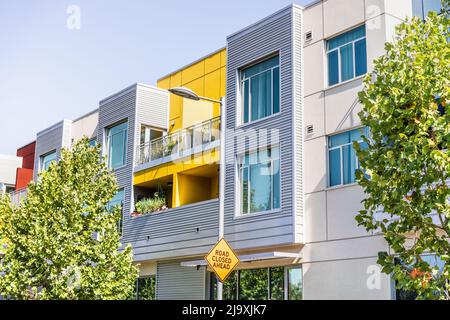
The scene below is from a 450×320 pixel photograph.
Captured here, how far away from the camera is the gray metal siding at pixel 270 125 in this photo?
20969mm

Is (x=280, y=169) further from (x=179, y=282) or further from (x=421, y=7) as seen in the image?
(x=179, y=282)

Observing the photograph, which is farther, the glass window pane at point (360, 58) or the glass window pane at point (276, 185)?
the glass window pane at point (276, 185)

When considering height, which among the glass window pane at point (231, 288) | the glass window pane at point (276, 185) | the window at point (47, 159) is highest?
the window at point (47, 159)

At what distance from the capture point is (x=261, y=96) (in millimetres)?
22938

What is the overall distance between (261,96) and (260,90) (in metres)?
0.24

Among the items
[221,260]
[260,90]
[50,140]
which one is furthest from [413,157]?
[50,140]

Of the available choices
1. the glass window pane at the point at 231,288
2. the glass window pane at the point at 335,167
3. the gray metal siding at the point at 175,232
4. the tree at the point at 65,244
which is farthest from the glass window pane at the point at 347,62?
the tree at the point at 65,244

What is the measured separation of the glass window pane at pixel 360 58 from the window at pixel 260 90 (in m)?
3.06

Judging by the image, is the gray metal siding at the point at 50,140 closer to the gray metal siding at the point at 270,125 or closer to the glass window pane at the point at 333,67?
the gray metal siding at the point at 270,125

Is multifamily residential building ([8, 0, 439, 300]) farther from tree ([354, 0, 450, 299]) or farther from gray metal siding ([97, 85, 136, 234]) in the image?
tree ([354, 0, 450, 299])

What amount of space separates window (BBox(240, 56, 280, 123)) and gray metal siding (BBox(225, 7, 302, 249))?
296mm

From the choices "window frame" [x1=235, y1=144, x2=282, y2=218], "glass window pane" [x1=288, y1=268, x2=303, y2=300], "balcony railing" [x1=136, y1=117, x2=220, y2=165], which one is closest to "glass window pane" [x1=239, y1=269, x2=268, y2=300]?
"glass window pane" [x1=288, y1=268, x2=303, y2=300]

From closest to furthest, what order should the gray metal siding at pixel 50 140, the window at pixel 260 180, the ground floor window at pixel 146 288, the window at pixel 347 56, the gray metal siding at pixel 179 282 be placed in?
the window at pixel 347 56
the window at pixel 260 180
the gray metal siding at pixel 179 282
the ground floor window at pixel 146 288
the gray metal siding at pixel 50 140
